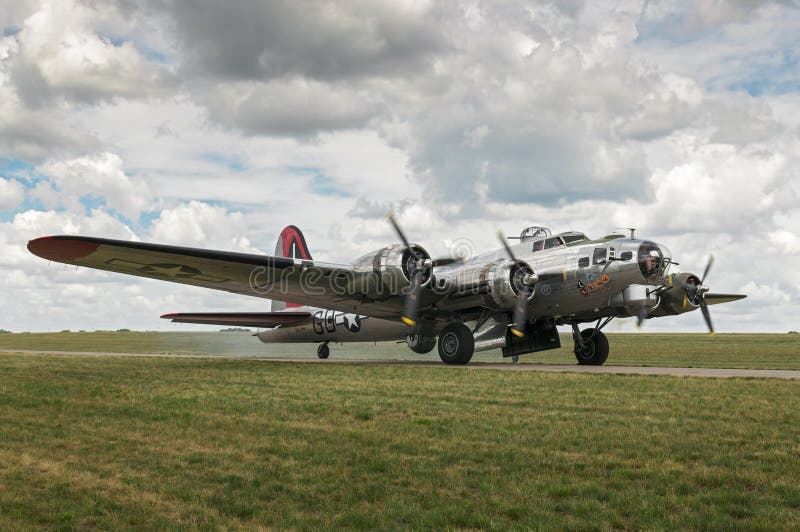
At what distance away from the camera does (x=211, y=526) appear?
534 cm

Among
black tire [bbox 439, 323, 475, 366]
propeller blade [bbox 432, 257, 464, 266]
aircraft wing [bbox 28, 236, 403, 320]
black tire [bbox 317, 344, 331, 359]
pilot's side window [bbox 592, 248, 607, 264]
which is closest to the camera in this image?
aircraft wing [bbox 28, 236, 403, 320]

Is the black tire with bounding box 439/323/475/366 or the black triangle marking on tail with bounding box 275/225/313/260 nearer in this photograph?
the black tire with bounding box 439/323/475/366

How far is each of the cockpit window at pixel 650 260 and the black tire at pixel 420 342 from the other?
910 cm

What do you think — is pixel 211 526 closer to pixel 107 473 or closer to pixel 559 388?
pixel 107 473

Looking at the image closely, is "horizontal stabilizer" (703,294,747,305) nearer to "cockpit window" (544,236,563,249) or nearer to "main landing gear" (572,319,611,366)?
"main landing gear" (572,319,611,366)

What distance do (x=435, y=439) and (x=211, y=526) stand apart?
3678 mm

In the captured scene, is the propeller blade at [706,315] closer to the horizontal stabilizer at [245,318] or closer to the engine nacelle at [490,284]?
the engine nacelle at [490,284]

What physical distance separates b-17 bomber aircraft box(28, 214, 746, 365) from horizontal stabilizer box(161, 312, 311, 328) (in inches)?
254

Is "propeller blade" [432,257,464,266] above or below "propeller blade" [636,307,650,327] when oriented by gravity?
above

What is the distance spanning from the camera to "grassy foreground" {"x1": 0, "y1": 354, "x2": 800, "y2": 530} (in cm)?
555

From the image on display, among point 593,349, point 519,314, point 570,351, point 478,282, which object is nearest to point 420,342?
point 478,282

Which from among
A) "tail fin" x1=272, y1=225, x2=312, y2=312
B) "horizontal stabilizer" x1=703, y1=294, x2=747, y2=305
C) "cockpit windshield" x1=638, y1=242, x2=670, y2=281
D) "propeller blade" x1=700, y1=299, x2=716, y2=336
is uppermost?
"tail fin" x1=272, y1=225, x2=312, y2=312

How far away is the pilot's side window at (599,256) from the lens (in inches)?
753

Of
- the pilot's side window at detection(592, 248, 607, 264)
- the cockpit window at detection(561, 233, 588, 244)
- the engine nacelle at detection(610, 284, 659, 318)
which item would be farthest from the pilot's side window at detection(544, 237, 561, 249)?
the engine nacelle at detection(610, 284, 659, 318)
